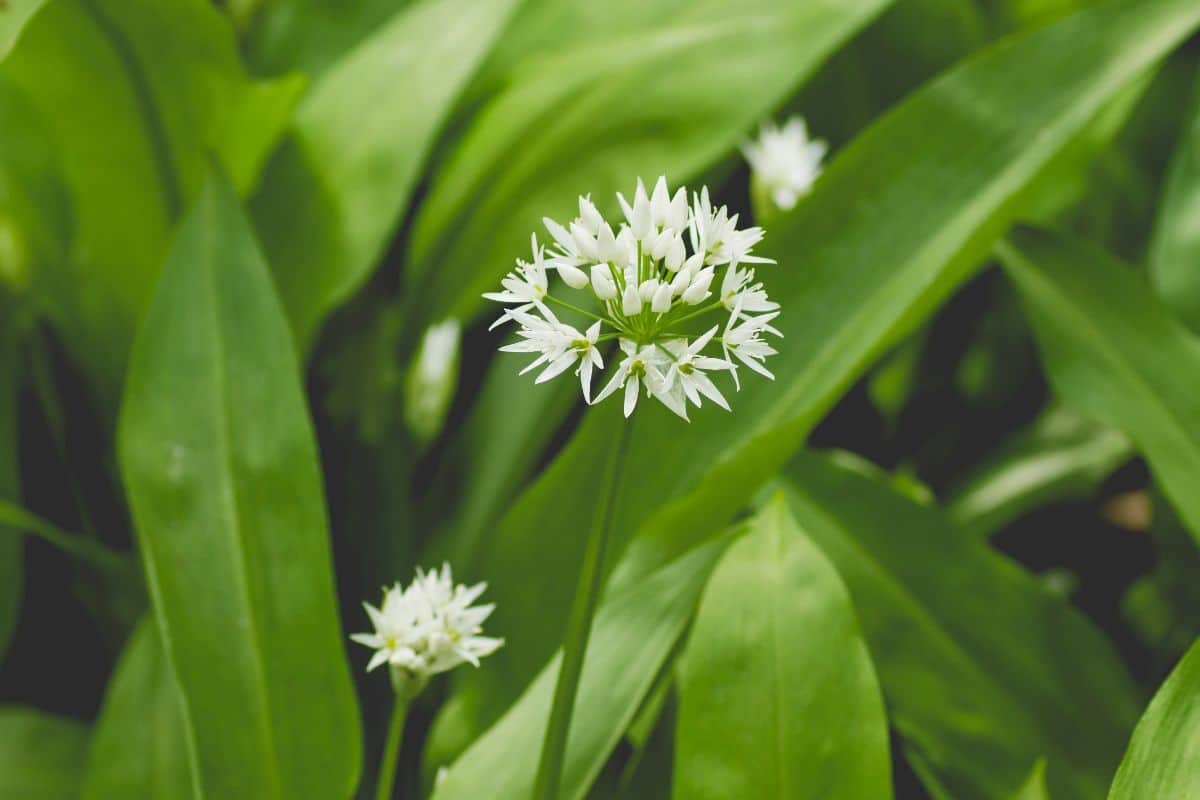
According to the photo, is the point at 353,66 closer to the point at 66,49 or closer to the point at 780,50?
the point at 66,49

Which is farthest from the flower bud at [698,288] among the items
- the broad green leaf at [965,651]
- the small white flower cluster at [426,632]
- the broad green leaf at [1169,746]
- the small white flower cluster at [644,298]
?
the broad green leaf at [965,651]

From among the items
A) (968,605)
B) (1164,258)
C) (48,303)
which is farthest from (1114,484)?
(48,303)

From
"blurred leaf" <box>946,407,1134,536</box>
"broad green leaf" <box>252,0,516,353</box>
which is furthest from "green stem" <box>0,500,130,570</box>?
"blurred leaf" <box>946,407,1134,536</box>

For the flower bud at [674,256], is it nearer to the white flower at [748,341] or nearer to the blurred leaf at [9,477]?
the white flower at [748,341]

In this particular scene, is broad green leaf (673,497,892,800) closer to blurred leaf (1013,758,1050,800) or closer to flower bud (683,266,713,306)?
blurred leaf (1013,758,1050,800)

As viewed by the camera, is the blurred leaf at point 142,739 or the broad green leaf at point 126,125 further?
the broad green leaf at point 126,125

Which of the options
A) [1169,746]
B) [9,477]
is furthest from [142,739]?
[1169,746]

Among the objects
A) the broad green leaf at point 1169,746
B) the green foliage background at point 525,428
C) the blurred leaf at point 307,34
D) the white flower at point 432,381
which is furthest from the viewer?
the blurred leaf at point 307,34
